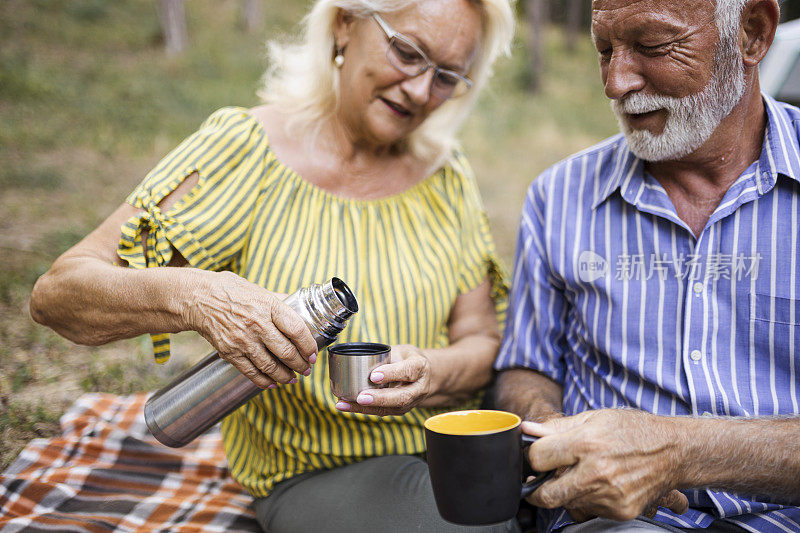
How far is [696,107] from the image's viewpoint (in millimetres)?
1768

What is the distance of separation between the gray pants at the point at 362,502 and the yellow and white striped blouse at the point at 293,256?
6 centimetres

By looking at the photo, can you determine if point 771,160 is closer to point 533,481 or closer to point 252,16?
point 533,481

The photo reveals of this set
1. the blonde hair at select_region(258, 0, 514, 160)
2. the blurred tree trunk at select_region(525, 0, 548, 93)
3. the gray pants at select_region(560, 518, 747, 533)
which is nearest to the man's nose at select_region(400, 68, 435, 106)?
the blonde hair at select_region(258, 0, 514, 160)

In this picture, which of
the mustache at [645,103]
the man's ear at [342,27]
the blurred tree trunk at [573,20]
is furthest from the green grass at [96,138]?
the blurred tree trunk at [573,20]

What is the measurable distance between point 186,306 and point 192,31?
21.1ft

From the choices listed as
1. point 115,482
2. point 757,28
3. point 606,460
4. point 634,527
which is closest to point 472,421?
point 606,460

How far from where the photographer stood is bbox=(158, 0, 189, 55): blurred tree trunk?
689 cm

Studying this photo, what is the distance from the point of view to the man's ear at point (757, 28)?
175cm

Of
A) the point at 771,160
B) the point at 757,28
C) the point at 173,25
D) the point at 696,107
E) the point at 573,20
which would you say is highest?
the point at 573,20

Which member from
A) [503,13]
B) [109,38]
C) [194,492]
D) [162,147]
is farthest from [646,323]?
[109,38]

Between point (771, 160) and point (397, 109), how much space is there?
3.69 feet

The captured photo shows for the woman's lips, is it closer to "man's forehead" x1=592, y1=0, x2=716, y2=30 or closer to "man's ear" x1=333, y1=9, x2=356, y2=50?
"man's ear" x1=333, y1=9, x2=356, y2=50

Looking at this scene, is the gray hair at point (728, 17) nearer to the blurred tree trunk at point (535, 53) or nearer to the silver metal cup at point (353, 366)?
the silver metal cup at point (353, 366)

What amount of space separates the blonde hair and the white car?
2.14 meters
